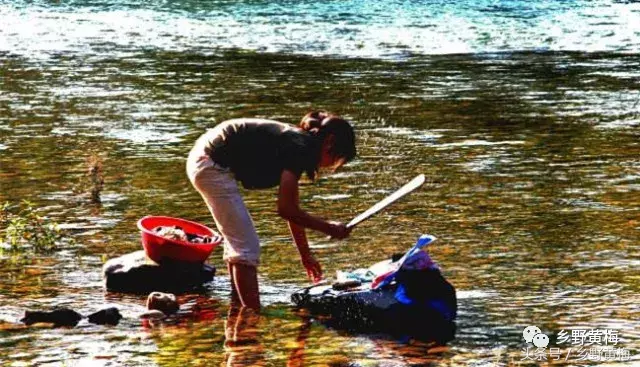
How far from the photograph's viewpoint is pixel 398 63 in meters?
27.5

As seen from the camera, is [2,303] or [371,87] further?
[371,87]

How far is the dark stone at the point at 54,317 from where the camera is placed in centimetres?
902

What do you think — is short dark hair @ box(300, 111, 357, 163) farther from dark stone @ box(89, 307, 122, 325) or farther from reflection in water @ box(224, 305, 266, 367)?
dark stone @ box(89, 307, 122, 325)

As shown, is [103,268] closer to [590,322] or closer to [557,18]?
[590,322]

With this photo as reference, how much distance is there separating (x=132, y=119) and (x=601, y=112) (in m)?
6.23

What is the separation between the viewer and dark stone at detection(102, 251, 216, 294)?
10.0 meters

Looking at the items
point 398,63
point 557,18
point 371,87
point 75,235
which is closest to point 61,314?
point 75,235

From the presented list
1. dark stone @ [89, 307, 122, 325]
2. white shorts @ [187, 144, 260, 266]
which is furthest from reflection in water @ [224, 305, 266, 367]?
dark stone @ [89, 307, 122, 325]

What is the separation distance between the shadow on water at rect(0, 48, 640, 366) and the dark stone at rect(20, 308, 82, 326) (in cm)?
13

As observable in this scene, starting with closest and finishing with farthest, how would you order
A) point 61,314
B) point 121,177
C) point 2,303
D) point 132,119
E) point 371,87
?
point 61,314 < point 2,303 < point 121,177 < point 132,119 < point 371,87

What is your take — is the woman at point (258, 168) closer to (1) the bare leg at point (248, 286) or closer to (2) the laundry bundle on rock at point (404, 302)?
(1) the bare leg at point (248, 286)

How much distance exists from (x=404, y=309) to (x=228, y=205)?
1.30m

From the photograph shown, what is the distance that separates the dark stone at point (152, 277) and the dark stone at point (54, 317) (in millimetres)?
958

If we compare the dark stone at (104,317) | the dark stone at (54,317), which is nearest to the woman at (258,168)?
the dark stone at (104,317)
